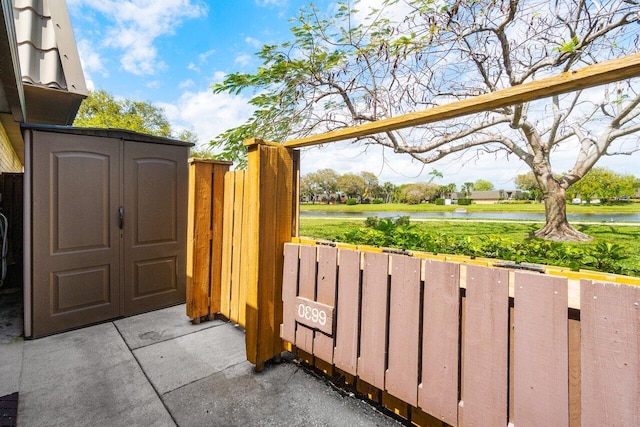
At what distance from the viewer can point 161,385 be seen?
6.33ft

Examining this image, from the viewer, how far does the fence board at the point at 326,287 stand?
5.90 ft

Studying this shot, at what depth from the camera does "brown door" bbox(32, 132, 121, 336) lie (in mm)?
2680

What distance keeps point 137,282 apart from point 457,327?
333cm

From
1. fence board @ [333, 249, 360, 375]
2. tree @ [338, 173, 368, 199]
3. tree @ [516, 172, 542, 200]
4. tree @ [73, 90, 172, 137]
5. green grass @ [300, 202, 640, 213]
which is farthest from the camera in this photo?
tree @ [73, 90, 172, 137]

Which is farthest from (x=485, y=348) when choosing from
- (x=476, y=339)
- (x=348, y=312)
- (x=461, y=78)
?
(x=461, y=78)

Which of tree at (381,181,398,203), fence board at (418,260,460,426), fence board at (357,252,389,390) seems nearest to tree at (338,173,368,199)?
tree at (381,181,398,203)

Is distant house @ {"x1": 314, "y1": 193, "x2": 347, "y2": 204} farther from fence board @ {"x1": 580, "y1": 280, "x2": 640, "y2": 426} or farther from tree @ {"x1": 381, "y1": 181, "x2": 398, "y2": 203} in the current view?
fence board @ {"x1": 580, "y1": 280, "x2": 640, "y2": 426}

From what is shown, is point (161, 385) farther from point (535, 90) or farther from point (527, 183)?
point (527, 183)

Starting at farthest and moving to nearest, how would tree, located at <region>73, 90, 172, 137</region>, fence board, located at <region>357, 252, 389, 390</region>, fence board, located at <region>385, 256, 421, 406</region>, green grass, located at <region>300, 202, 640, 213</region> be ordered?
tree, located at <region>73, 90, 172, 137</region> < green grass, located at <region>300, 202, 640, 213</region> < fence board, located at <region>357, 252, 389, 390</region> < fence board, located at <region>385, 256, 421, 406</region>

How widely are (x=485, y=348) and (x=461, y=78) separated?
4.32 meters

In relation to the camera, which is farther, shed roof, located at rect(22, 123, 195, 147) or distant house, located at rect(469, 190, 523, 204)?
distant house, located at rect(469, 190, 523, 204)

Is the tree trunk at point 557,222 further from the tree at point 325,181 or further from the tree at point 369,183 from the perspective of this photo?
the tree at point 325,181

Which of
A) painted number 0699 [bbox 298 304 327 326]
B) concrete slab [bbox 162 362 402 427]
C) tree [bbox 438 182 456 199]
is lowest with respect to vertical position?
concrete slab [bbox 162 362 402 427]

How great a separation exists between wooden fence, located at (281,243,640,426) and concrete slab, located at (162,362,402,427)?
0.17 metres
